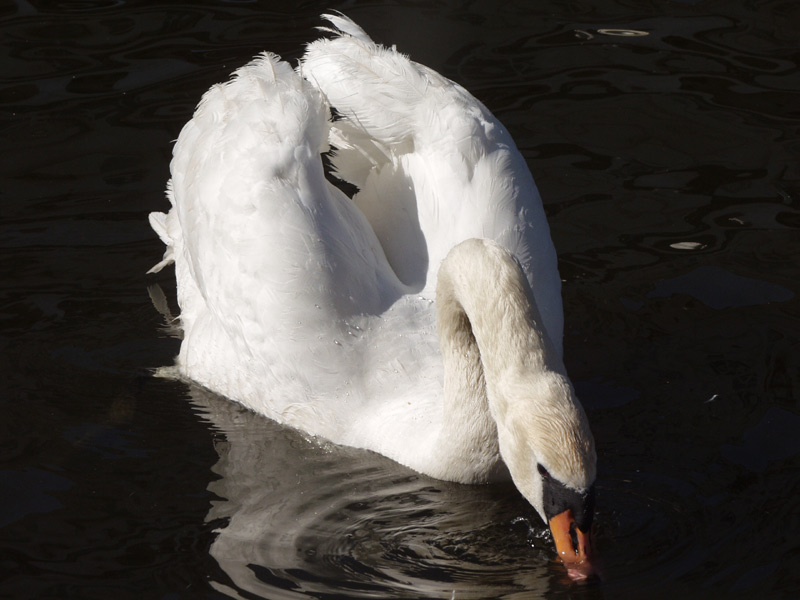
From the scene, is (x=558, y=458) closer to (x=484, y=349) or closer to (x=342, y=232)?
(x=484, y=349)

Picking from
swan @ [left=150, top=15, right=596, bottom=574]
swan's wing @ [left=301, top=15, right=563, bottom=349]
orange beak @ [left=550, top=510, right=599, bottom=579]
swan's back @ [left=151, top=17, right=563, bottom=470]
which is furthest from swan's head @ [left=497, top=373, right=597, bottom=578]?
swan's wing @ [left=301, top=15, right=563, bottom=349]

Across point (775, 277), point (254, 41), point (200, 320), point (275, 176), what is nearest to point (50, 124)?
point (254, 41)

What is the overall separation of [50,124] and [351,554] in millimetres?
5564

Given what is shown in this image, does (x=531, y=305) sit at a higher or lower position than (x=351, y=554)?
higher

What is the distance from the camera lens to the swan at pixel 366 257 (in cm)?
576

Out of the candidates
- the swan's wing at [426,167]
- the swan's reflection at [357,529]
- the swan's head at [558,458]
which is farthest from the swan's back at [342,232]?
the swan's head at [558,458]

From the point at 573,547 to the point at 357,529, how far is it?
0.99 metres

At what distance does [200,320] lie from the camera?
7105 millimetres

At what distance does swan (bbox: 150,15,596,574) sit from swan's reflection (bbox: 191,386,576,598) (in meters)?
0.13

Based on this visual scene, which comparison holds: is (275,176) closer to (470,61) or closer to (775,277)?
(775,277)

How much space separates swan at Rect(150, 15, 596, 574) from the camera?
18.9ft

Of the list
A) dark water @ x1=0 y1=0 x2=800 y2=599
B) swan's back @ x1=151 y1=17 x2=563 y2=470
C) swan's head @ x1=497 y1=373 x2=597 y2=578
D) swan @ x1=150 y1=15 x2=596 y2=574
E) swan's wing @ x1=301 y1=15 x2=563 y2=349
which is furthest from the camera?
swan's wing @ x1=301 y1=15 x2=563 y2=349

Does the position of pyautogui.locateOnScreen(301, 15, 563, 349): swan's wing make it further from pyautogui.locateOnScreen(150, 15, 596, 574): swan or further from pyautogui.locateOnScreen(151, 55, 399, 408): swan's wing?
pyautogui.locateOnScreen(151, 55, 399, 408): swan's wing

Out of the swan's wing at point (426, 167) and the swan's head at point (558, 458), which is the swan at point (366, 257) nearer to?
the swan's wing at point (426, 167)
